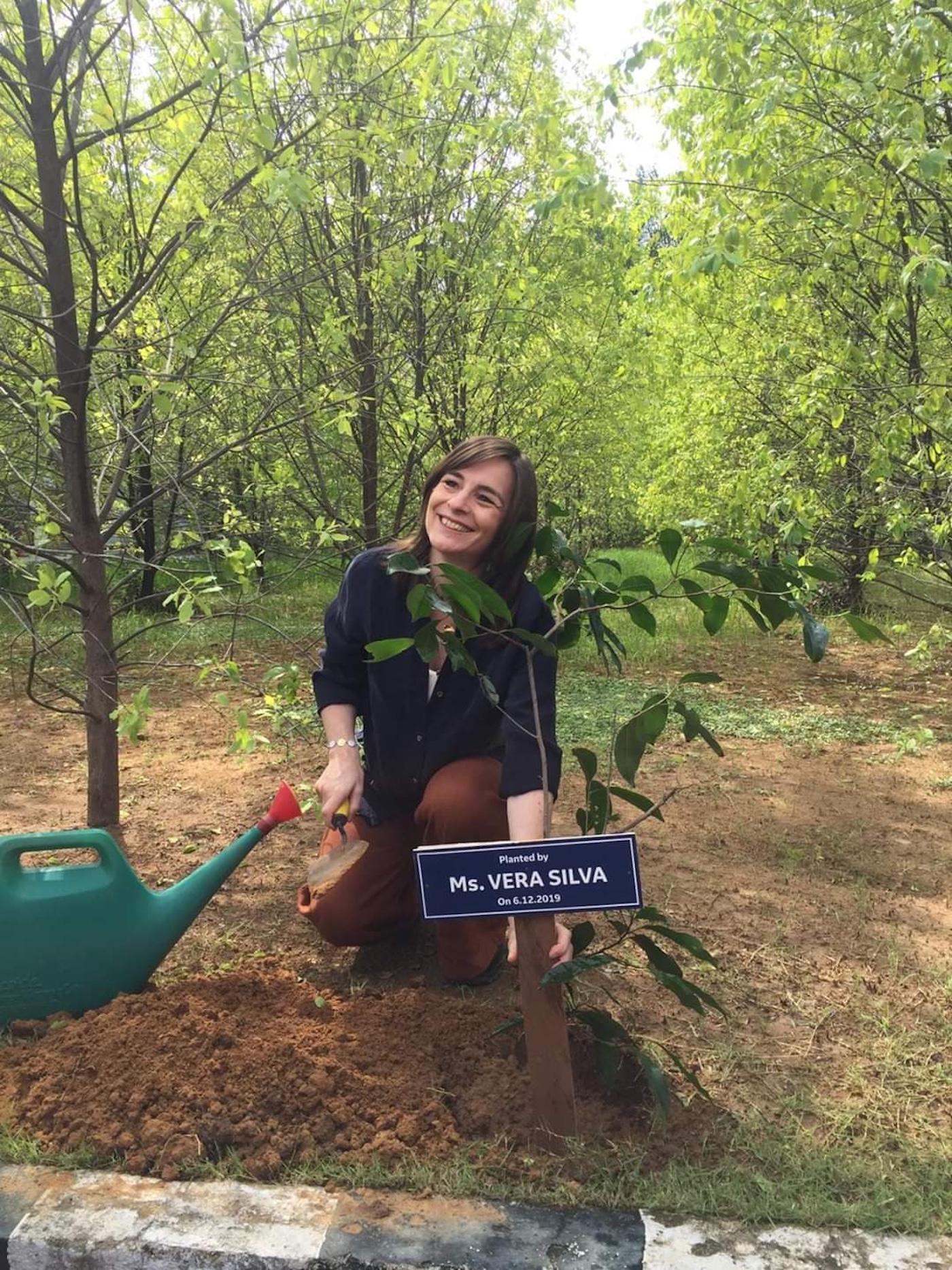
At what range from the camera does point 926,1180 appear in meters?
1.71

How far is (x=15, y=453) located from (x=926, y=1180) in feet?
12.5

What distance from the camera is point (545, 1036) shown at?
1.72m

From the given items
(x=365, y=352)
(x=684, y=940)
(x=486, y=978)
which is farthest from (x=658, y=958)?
(x=365, y=352)

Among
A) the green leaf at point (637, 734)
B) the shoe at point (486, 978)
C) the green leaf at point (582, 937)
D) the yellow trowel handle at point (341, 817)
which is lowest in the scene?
the shoe at point (486, 978)

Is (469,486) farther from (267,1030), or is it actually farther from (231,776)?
(231,776)

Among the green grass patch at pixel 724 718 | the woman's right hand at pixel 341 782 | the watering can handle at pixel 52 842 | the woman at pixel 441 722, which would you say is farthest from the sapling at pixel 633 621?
the green grass patch at pixel 724 718

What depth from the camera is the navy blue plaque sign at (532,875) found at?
1.60 metres

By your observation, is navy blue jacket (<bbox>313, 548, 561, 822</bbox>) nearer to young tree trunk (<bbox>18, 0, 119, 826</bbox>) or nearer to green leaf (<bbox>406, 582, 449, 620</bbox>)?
green leaf (<bbox>406, 582, 449, 620</bbox>)

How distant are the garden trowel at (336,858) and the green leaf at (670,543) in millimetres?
1091

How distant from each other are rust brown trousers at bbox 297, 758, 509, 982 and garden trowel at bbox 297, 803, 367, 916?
0.09 ft

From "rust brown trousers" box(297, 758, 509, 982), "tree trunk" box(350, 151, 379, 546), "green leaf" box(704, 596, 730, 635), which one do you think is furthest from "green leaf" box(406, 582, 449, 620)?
"tree trunk" box(350, 151, 379, 546)

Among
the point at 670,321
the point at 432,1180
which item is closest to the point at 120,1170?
the point at 432,1180

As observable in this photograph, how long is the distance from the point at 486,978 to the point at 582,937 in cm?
71

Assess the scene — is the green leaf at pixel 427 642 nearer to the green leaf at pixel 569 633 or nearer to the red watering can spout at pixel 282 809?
the green leaf at pixel 569 633
